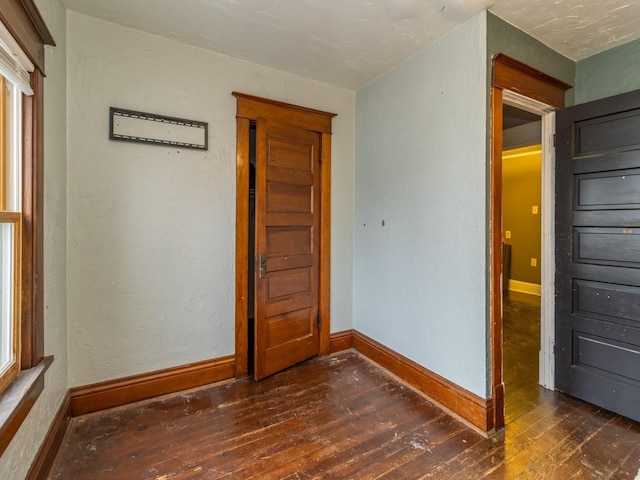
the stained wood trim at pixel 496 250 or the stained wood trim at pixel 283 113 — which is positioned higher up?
the stained wood trim at pixel 283 113

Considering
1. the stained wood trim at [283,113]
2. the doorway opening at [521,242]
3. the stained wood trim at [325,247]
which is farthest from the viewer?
the doorway opening at [521,242]

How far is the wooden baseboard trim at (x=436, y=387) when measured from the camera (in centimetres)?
184

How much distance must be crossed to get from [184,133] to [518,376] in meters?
3.19

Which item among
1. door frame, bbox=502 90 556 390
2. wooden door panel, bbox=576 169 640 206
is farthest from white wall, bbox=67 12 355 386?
wooden door panel, bbox=576 169 640 206

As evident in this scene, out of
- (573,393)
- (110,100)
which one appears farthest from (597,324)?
(110,100)

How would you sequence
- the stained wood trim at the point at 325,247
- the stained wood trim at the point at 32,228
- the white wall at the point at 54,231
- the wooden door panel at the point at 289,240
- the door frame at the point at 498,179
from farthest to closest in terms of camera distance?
the stained wood trim at the point at 325,247
the wooden door panel at the point at 289,240
the door frame at the point at 498,179
the white wall at the point at 54,231
the stained wood trim at the point at 32,228

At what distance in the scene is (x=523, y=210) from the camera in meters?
5.33

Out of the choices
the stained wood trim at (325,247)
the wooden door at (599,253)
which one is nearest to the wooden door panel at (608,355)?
the wooden door at (599,253)

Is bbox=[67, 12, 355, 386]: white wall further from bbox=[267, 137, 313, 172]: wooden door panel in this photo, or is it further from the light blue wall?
the light blue wall

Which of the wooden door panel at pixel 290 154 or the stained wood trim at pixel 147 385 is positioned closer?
the stained wood trim at pixel 147 385

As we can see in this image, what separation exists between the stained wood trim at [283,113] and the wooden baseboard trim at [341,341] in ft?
6.24

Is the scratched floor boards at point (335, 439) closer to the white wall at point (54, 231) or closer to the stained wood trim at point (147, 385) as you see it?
the stained wood trim at point (147, 385)

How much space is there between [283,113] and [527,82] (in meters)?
1.74

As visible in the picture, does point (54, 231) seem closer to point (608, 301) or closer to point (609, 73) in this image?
point (608, 301)
